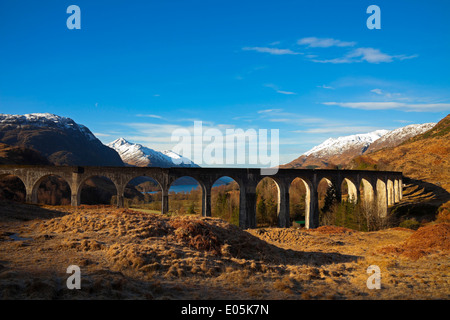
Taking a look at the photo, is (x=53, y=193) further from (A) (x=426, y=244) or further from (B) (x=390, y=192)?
(A) (x=426, y=244)

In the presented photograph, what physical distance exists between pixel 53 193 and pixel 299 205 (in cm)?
6976

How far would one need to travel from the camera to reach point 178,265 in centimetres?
1316

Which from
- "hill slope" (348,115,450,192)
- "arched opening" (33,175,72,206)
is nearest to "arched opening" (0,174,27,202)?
"arched opening" (33,175,72,206)

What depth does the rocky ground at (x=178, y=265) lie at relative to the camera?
1028cm

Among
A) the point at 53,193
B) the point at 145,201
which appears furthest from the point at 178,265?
the point at 145,201

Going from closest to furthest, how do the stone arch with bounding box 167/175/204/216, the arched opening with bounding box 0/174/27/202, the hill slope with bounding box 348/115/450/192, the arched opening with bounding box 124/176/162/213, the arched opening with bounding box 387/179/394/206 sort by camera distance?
the stone arch with bounding box 167/175/204/216 → the arched opening with bounding box 0/174/27/202 → the arched opening with bounding box 387/179/394/206 → the arched opening with bounding box 124/176/162/213 → the hill slope with bounding box 348/115/450/192

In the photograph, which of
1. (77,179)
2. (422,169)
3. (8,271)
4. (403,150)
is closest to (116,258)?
(8,271)

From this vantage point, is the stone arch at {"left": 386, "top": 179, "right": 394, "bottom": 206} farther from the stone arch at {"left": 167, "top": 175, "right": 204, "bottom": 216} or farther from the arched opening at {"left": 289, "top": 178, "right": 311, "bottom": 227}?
the stone arch at {"left": 167, "top": 175, "right": 204, "bottom": 216}

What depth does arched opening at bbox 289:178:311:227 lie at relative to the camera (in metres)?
46.5

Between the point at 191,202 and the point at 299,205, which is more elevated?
the point at 299,205

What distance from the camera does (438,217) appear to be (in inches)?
1994

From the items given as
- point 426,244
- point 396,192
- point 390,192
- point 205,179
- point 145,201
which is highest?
point 205,179

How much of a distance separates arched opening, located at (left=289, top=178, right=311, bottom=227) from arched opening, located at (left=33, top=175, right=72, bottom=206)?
58.6 m
